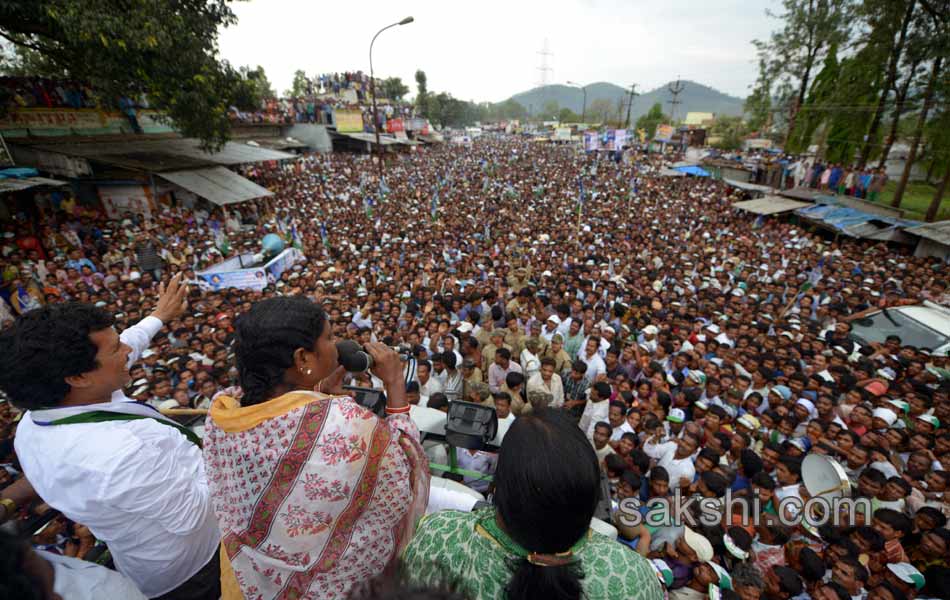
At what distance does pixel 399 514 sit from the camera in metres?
1.20

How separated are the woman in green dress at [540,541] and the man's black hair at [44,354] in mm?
1313

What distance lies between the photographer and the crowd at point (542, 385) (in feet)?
3.45

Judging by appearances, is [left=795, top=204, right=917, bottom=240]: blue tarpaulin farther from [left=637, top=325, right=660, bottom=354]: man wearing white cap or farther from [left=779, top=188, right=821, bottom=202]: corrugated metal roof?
[left=637, top=325, right=660, bottom=354]: man wearing white cap

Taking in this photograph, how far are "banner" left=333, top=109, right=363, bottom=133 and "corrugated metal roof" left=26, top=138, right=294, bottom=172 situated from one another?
42.9 feet

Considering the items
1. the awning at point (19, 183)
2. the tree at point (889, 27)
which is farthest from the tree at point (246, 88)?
the tree at point (889, 27)

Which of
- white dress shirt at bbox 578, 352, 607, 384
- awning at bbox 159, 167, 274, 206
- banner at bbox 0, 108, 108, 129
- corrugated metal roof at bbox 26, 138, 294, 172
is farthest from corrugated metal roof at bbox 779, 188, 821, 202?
banner at bbox 0, 108, 108, 129

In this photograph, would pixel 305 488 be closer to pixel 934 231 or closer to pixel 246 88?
pixel 246 88

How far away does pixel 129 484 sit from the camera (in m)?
1.21

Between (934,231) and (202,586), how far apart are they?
16.6 meters

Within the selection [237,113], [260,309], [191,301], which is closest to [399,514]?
[260,309]

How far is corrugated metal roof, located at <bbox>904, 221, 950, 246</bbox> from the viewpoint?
10.1 metres

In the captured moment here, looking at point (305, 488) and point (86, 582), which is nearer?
point (86, 582)

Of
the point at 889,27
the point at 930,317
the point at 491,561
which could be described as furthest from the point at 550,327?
the point at 889,27

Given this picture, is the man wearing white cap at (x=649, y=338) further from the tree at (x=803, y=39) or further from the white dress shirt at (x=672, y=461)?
the tree at (x=803, y=39)
